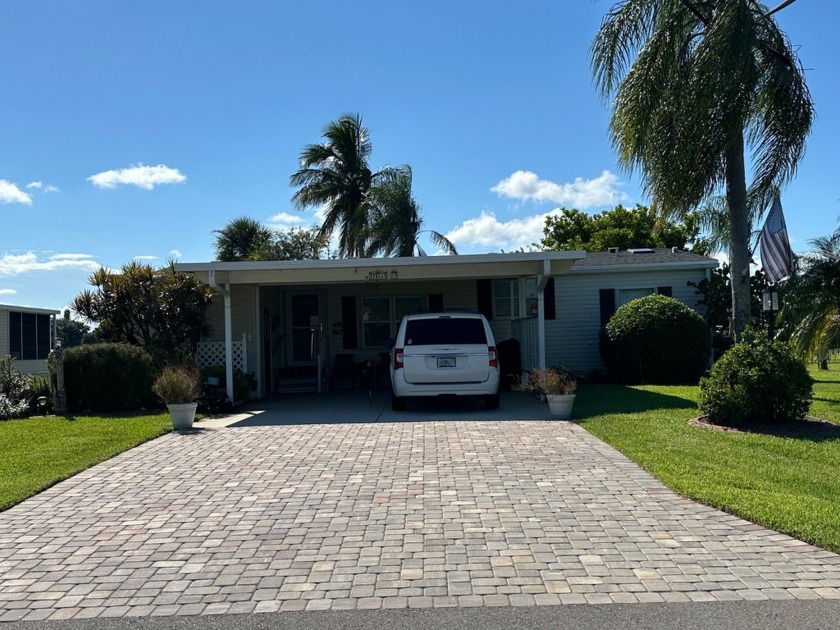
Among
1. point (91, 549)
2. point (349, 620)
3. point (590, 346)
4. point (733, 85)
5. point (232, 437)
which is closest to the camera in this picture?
point (349, 620)

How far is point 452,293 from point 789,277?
8113 mm

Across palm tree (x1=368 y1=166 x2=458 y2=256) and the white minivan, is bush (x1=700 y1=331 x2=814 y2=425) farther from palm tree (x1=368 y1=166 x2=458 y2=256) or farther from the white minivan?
palm tree (x1=368 y1=166 x2=458 y2=256)

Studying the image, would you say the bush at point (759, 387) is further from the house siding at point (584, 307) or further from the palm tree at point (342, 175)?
the palm tree at point (342, 175)

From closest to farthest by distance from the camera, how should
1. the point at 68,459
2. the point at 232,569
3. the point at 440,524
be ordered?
the point at 232,569
the point at 440,524
the point at 68,459

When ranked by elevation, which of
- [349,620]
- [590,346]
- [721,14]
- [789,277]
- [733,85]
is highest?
[721,14]

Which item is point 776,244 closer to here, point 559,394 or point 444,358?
point 559,394

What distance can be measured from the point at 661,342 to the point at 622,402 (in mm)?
3595

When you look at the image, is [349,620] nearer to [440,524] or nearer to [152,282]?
[440,524]

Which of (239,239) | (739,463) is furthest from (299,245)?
(739,463)

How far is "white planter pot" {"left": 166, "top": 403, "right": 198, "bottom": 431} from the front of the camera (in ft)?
36.3

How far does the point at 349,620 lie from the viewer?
13.3 ft

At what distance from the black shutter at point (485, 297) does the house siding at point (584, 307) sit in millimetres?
1573

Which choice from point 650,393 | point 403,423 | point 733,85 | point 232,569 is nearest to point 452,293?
point 650,393

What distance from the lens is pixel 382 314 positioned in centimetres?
1906
